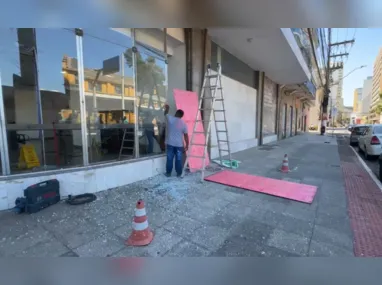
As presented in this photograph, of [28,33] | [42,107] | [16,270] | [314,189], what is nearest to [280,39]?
[314,189]

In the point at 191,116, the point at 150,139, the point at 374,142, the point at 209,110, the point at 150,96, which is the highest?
the point at 150,96

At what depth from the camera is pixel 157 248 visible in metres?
2.40

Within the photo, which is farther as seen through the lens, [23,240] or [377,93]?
[377,93]

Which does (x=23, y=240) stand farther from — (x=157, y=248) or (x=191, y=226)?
(x=191, y=226)

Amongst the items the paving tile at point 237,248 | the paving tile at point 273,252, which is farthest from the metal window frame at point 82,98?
the paving tile at point 273,252

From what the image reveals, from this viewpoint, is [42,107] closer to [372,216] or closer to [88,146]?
[88,146]

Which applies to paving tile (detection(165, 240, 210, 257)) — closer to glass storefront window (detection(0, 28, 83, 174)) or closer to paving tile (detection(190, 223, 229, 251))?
paving tile (detection(190, 223, 229, 251))

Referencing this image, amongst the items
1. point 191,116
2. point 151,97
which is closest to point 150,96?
point 151,97

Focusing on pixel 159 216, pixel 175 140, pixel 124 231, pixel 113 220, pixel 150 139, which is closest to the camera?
pixel 124 231

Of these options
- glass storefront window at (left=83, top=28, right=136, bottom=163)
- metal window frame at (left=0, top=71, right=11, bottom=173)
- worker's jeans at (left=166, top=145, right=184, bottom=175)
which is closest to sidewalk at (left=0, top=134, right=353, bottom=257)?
metal window frame at (left=0, top=71, right=11, bottom=173)

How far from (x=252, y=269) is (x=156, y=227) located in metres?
1.88

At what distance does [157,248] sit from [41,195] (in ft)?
7.21

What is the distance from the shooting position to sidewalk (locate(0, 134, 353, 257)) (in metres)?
2.39

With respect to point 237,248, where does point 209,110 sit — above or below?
above
